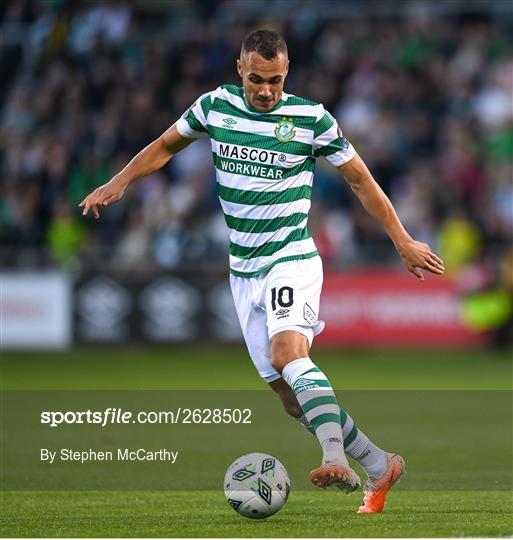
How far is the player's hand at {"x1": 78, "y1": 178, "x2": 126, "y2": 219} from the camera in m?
7.73

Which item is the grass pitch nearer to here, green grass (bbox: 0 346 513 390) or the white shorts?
the white shorts

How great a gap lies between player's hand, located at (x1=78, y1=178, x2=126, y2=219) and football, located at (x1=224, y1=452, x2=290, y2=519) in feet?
5.58

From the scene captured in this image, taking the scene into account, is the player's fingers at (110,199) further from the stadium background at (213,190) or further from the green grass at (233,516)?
the stadium background at (213,190)

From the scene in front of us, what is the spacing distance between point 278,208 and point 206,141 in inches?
556

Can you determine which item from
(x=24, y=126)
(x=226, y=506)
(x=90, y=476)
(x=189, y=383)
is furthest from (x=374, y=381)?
(x=24, y=126)

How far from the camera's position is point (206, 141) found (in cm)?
2161

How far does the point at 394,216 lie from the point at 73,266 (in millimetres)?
12783

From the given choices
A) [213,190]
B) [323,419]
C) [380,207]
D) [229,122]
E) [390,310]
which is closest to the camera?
[323,419]

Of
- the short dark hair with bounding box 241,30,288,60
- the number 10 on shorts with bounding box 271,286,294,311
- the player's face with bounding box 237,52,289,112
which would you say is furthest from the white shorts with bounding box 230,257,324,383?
the short dark hair with bounding box 241,30,288,60

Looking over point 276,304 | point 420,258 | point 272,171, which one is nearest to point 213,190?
point 272,171

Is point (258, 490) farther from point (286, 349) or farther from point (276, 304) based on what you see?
point (276, 304)

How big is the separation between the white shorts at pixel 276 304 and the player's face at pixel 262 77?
0.92 metres

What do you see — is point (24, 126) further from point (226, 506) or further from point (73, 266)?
point (226, 506)

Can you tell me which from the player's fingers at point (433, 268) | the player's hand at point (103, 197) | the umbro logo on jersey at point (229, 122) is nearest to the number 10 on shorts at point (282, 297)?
the player's fingers at point (433, 268)
